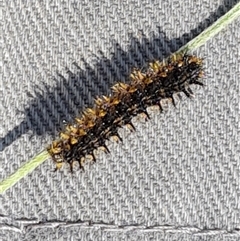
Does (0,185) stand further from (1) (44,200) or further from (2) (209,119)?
(2) (209,119)

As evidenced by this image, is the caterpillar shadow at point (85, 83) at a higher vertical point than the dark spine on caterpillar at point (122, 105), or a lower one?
higher

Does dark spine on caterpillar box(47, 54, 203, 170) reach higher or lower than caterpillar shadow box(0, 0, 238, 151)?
lower

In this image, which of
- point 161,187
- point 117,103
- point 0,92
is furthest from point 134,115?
point 0,92

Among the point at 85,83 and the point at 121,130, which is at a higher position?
the point at 85,83

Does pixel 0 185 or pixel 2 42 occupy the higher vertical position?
pixel 2 42
